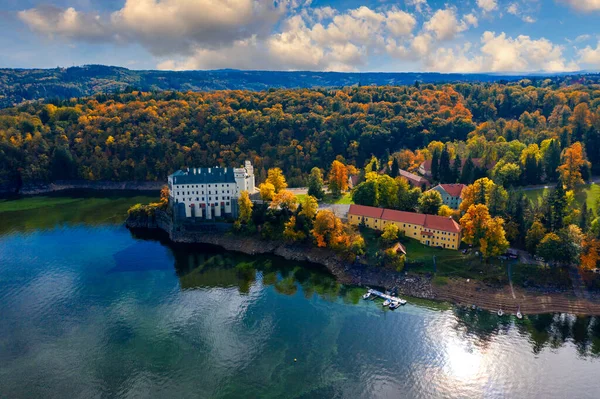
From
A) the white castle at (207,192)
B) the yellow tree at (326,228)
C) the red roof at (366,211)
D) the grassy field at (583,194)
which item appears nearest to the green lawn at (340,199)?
the red roof at (366,211)

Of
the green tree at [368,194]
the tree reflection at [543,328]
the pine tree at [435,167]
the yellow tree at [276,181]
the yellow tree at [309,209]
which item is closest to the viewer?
the tree reflection at [543,328]

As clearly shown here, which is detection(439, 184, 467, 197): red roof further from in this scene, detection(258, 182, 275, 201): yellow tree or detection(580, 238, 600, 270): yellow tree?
detection(258, 182, 275, 201): yellow tree

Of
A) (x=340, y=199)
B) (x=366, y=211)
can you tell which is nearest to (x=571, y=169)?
(x=366, y=211)

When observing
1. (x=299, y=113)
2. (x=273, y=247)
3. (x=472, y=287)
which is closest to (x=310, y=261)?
(x=273, y=247)

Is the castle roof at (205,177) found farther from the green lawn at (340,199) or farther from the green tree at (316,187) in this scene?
the green lawn at (340,199)

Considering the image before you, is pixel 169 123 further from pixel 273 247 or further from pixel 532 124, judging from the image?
pixel 532 124
